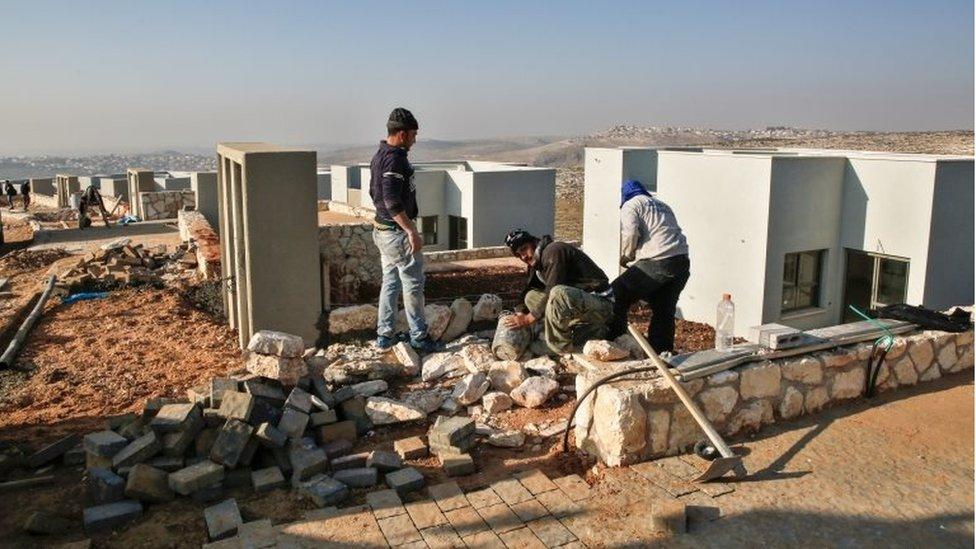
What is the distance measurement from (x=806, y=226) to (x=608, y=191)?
4.76 metres

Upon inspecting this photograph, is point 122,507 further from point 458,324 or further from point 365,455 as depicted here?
point 458,324

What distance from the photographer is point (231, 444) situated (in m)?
4.80

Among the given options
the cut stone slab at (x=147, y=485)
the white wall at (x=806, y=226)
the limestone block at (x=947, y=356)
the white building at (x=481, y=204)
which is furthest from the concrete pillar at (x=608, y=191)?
the cut stone slab at (x=147, y=485)

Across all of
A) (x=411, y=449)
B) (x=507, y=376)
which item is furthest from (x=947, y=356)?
(x=411, y=449)

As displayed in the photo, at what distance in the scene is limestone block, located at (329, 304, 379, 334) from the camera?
7605mm

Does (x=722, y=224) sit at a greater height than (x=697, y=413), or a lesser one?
greater

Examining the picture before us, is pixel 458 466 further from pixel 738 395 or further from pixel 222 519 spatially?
pixel 738 395

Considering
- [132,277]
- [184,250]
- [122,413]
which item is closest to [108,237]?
[184,250]

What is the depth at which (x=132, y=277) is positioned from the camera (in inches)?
473

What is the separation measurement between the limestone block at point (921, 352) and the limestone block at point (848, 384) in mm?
549

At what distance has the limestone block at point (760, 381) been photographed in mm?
5035

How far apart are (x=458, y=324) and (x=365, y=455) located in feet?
8.45

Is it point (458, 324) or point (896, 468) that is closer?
point (896, 468)

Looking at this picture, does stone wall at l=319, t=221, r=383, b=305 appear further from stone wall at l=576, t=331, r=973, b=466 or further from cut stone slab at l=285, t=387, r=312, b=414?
stone wall at l=576, t=331, r=973, b=466
